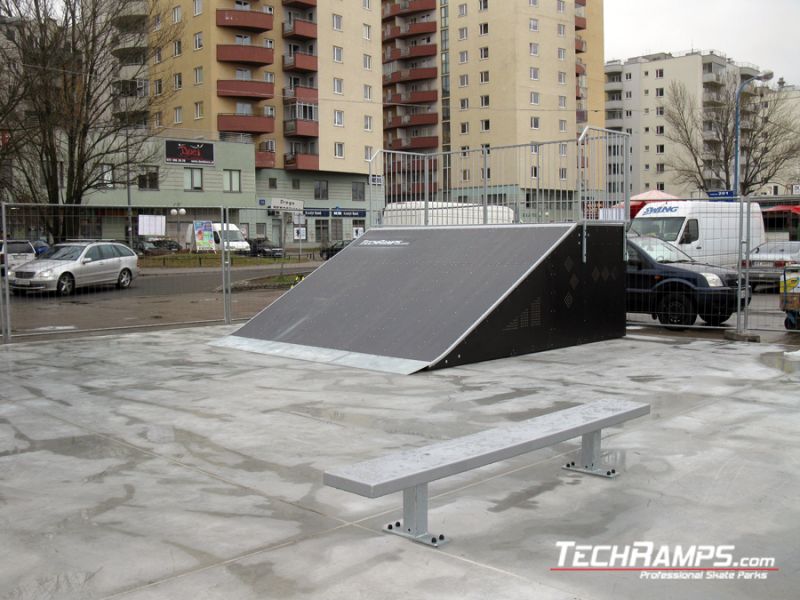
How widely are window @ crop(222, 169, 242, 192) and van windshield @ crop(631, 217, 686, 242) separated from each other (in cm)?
3809

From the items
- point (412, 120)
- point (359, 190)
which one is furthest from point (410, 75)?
point (359, 190)

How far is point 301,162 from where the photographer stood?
202 ft

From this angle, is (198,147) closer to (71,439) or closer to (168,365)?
(168,365)

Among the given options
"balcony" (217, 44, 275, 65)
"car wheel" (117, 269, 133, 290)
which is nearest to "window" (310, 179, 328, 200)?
"balcony" (217, 44, 275, 65)

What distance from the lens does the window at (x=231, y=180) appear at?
5694 cm

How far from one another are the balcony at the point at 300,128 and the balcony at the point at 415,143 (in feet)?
71.5

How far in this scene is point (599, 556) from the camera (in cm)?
418

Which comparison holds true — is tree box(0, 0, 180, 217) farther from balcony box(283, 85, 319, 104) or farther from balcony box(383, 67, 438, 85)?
balcony box(383, 67, 438, 85)

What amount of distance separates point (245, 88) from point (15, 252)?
47484mm

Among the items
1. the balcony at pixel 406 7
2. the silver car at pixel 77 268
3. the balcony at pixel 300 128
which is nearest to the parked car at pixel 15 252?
the silver car at pixel 77 268

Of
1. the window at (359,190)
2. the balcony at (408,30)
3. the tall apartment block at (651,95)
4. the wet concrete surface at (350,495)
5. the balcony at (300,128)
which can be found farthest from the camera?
the tall apartment block at (651,95)

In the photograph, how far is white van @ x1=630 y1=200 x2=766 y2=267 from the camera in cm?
1866

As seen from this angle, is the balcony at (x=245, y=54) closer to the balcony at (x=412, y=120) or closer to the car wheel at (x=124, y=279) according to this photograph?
the balcony at (x=412, y=120)

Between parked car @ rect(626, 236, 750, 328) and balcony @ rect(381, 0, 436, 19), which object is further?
balcony @ rect(381, 0, 436, 19)
